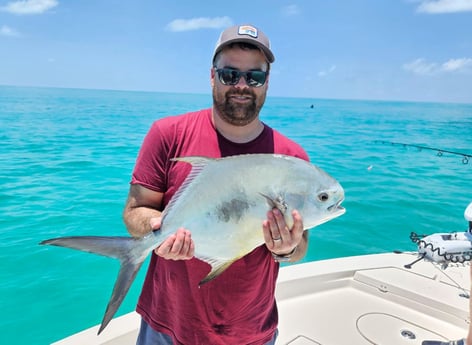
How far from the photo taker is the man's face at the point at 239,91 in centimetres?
172

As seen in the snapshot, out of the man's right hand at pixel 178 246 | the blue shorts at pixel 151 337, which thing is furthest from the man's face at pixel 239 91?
the blue shorts at pixel 151 337

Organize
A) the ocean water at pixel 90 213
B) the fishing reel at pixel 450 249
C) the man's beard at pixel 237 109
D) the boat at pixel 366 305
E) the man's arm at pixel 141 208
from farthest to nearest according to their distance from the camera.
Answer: the ocean water at pixel 90 213, the fishing reel at pixel 450 249, the boat at pixel 366 305, the man's beard at pixel 237 109, the man's arm at pixel 141 208

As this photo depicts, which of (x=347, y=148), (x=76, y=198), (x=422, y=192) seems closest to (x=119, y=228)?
(x=76, y=198)

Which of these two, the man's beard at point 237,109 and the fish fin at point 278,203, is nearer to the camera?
the fish fin at point 278,203

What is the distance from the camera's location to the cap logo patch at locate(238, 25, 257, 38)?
67.6 inches

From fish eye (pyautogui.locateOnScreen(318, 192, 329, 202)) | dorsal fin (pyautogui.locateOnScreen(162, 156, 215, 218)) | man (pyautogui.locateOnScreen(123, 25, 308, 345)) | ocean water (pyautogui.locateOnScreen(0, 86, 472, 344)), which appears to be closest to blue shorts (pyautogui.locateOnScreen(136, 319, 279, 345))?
man (pyautogui.locateOnScreen(123, 25, 308, 345))

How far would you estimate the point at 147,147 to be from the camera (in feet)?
5.56

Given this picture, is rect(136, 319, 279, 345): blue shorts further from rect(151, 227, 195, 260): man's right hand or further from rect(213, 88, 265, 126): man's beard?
rect(213, 88, 265, 126): man's beard

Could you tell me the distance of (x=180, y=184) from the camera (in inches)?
65.7

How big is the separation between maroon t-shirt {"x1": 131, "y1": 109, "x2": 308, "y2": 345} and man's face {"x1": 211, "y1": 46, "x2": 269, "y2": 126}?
112mm

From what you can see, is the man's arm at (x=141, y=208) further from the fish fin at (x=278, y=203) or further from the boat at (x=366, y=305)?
the boat at (x=366, y=305)

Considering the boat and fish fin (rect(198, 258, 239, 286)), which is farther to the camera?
the boat

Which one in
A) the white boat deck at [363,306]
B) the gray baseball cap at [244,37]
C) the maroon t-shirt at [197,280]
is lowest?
the white boat deck at [363,306]

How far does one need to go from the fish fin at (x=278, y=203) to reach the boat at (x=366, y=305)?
1779mm
